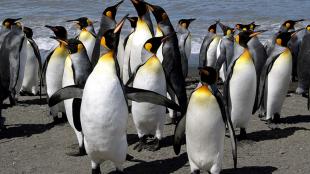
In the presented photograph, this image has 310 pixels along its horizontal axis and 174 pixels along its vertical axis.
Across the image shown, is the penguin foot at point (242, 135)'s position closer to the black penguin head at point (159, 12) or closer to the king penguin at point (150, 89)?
the king penguin at point (150, 89)

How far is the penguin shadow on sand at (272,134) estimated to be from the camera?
23.3 feet

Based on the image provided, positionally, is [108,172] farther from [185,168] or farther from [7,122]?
[7,122]

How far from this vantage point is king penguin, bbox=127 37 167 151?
21.1 feet

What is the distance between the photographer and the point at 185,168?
238 inches

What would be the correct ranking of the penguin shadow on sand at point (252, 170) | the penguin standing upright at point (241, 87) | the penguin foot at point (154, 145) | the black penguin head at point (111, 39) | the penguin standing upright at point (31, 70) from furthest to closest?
the penguin standing upright at point (31, 70)
the penguin standing upright at point (241, 87)
the penguin foot at point (154, 145)
the penguin shadow on sand at point (252, 170)
the black penguin head at point (111, 39)

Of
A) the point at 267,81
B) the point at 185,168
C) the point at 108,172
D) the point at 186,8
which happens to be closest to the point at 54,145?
the point at 108,172

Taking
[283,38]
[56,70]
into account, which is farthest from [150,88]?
[283,38]

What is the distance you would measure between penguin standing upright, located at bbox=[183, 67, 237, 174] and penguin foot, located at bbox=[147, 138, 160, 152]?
119cm

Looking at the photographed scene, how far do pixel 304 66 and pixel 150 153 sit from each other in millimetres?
4447

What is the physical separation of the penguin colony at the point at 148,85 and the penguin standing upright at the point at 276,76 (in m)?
0.01

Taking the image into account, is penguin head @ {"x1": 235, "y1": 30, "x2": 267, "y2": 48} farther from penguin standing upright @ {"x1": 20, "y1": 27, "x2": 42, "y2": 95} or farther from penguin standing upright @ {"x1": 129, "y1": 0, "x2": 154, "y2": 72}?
penguin standing upright @ {"x1": 20, "y1": 27, "x2": 42, "y2": 95}

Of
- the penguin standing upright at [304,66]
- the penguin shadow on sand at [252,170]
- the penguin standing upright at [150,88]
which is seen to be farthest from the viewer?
the penguin standing upright at [304,66]

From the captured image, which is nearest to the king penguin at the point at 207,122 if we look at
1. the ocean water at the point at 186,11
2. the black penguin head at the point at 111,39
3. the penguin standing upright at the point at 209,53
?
the black penguin head at the point at 111,39

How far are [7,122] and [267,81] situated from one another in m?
3.38
